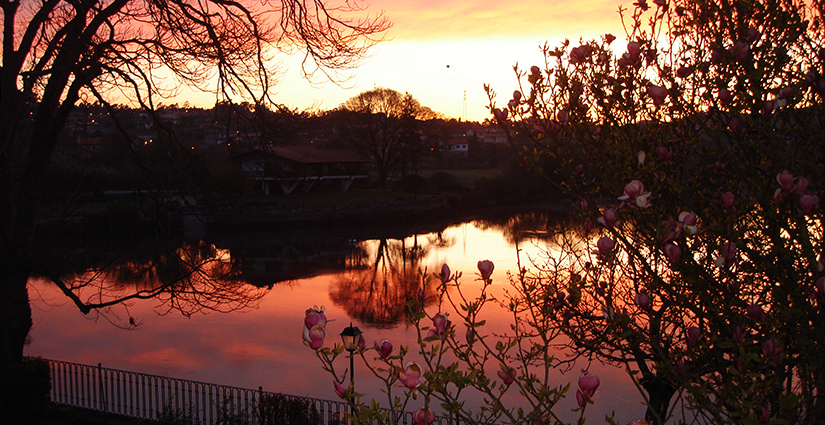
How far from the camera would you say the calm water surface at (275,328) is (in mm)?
11977

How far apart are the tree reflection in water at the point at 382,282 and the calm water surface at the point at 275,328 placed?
→ 0.04 m

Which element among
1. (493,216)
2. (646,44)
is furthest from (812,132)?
(493,216)

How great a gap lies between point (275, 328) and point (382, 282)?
626 cm

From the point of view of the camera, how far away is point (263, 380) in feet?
40.0

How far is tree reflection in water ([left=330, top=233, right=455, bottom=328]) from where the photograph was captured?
1736 cm

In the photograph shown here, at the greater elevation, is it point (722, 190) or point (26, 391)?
point (722, 190)

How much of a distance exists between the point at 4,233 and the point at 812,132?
8.62 m

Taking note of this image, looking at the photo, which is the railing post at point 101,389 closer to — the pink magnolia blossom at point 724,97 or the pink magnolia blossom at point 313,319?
the pink magnolia blossom at point 313,319

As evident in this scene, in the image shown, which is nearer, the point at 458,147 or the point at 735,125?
the point at 735,125

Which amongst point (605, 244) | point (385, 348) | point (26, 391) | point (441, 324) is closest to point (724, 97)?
point (605, 244)

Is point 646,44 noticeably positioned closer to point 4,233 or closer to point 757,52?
point 757,52

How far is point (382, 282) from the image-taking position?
2155 cm

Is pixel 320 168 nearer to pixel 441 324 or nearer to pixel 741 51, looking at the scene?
pixel 741 51

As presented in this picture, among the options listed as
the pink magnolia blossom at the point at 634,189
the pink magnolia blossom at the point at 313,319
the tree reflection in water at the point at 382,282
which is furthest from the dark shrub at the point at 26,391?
the pink magnolia blossom at the point at 634,189
